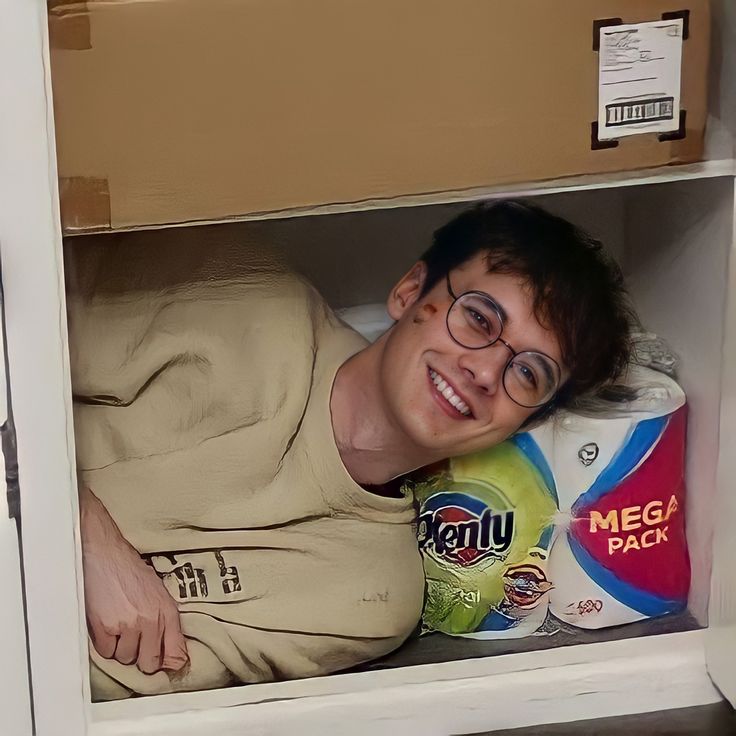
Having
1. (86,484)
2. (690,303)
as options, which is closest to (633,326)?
(690,303)

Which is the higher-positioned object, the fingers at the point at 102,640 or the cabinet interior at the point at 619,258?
the cabinet interior at the point at 619,258

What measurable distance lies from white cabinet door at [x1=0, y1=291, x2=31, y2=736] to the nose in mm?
319

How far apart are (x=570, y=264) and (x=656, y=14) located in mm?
188

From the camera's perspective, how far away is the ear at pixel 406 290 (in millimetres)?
829

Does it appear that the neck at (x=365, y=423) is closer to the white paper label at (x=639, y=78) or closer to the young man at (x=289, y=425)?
the young man at (x=289, y=425)

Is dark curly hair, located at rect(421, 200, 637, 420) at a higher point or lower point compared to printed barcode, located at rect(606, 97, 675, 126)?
lower

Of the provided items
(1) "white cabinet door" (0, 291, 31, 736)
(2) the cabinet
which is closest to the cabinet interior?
(2) the cabinet

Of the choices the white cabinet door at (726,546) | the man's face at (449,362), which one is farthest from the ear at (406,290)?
the white cabinet door at (726,546)

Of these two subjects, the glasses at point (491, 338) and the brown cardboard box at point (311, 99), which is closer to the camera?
the brown cardboard box at point (311, 99)

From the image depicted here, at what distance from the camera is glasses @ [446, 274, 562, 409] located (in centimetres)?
81

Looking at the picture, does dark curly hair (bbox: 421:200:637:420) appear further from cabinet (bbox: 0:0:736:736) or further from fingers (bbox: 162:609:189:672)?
fingers (bbox: 162:609:189:672)

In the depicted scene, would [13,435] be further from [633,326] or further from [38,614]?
[633,326]

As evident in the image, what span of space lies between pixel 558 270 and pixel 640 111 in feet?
0.45

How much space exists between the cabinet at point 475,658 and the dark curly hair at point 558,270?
0.02 meters
